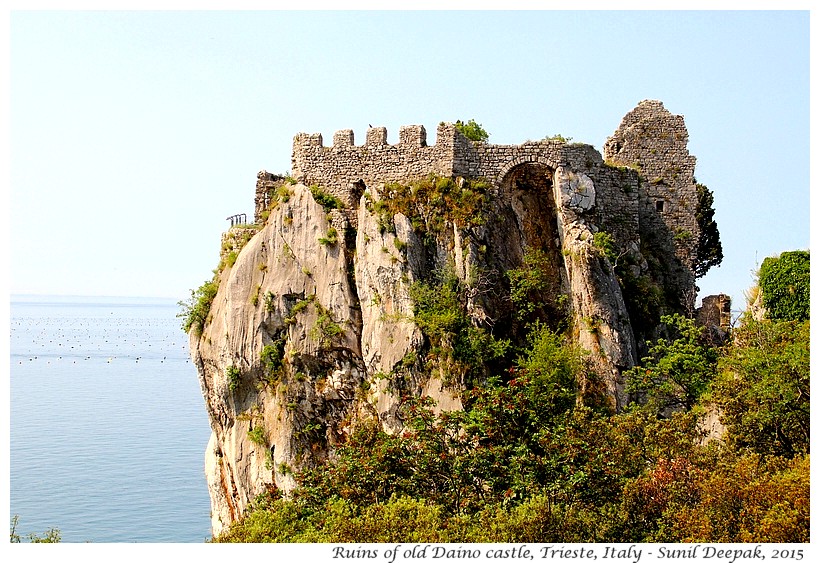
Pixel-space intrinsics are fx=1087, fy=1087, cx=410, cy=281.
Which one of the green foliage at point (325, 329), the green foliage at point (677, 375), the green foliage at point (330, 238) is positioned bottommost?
the green foliage at point (677, 375)

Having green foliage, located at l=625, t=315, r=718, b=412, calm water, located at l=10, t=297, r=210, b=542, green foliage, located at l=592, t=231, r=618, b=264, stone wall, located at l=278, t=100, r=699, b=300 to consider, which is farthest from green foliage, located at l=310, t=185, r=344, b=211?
calm water, located at l=10, t=297, r=210, b=542

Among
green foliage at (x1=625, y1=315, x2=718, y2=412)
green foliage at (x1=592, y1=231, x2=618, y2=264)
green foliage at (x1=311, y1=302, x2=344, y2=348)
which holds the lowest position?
green foliage at (x1=625, y1=315, x2=718, y2=412)

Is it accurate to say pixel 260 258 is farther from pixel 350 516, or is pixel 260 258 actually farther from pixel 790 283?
pixel 790 283

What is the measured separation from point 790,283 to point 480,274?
822 centimetres

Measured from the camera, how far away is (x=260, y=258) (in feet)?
106

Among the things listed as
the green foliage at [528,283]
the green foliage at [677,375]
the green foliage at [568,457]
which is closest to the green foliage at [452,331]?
the green foliage at [568,457]

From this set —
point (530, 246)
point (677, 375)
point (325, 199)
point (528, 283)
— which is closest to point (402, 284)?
point (528, 283)

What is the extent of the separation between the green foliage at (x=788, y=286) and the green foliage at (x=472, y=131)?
876cm

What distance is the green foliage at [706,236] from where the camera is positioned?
1398 inches

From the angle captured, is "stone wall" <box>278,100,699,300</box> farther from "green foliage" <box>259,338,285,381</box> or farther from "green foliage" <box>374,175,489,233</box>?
"green foliage" <box>259,338,285,381</box>

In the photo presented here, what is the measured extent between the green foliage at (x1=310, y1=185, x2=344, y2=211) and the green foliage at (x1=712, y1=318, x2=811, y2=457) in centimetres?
1215

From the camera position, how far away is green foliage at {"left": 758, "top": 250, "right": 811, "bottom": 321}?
93.8 ft

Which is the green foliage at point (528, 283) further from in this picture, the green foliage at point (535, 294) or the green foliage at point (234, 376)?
the green foliage at point (234, 376)

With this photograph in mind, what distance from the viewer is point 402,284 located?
29844 millimetres
